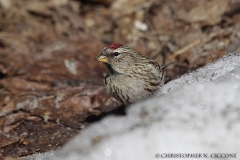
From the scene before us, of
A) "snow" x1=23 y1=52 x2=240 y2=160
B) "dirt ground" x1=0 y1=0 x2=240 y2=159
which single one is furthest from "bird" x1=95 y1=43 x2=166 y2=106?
"snow" x1=23 y1=52 x2=240 y2=160

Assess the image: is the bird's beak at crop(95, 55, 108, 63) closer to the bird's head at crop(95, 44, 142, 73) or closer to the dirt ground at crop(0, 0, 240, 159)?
the bird's head at crop(95, 44, 142, 73)

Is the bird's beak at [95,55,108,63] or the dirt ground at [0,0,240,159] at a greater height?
the dirt ground at [0,0,240,159]

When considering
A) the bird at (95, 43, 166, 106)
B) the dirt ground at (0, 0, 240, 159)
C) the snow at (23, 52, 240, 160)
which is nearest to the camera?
the snow at (23, 52, 240, 160)

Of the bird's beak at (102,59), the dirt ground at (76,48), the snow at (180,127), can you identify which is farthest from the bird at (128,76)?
the snow at (180,127)

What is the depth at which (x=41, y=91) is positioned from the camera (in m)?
4.41

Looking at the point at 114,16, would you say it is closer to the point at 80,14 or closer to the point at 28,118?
the point at 80,14

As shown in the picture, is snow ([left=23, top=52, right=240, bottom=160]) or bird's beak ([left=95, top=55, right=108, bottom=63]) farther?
bird's beak ([left=95, top=55, right=108, bottom=63])

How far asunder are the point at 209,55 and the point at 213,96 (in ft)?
5.82

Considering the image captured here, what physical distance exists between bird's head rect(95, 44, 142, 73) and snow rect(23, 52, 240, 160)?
0.68m

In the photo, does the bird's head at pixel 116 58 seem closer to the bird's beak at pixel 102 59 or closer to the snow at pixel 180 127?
the bird's beak at pixel 102 59

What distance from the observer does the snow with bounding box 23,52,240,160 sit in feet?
8.86

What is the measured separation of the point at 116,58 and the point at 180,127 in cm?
105

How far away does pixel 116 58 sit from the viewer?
364cm

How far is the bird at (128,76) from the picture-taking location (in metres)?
3.55
